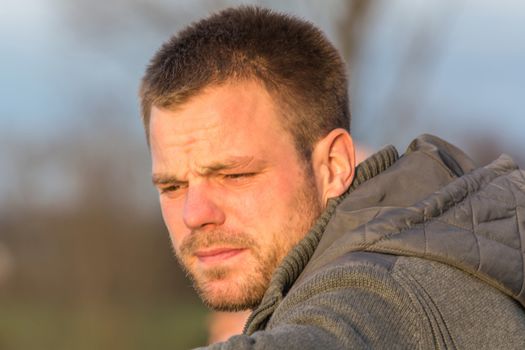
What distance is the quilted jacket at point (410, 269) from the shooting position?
6.88ft

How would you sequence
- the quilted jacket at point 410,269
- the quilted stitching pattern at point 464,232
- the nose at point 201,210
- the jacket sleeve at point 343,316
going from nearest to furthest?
the jacket sleeve at point 343,316, the quilted jacket at point 410,269, the quilted stitching pattern at point 464,232, the nose at point 201,210

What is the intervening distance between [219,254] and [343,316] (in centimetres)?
74

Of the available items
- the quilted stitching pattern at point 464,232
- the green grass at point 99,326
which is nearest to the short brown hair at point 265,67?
the quilted stitching pattern at point 464,232

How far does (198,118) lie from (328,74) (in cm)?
48

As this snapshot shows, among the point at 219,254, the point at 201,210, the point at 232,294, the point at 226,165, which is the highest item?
the point at 226,165

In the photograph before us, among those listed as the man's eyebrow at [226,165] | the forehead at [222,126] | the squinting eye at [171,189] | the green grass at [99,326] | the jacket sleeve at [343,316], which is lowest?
the green grass at [99,326]

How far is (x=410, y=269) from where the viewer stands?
2297mm

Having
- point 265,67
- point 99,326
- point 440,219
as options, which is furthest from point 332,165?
point 99,326

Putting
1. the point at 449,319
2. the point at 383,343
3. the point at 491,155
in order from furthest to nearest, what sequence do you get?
the point at 491,155 < the point at 449,319 < the point at 383,343

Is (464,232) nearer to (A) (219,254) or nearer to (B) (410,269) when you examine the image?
(B) (410,269)

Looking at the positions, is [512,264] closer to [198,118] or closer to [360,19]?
[198,118]

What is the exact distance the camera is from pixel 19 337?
17906mm

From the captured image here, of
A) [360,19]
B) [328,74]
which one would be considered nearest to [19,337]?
[360,19]

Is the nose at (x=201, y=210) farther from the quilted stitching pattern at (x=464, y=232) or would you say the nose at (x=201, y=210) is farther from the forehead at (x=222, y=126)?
the quilted stitching pattern at (x=464, y=232)
